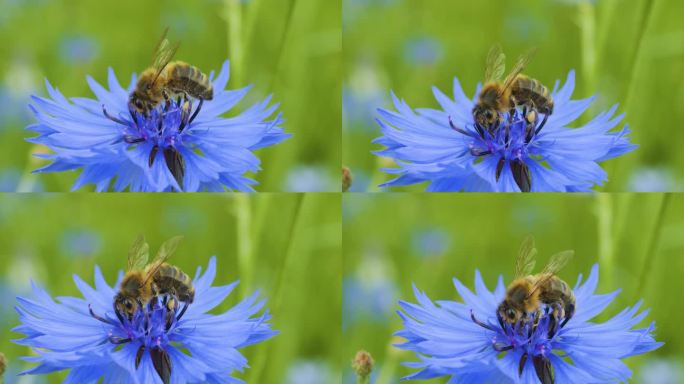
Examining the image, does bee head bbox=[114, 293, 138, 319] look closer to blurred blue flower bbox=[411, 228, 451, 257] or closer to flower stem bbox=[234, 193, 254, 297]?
flower stem bbox=[234, 193, 254, 297]

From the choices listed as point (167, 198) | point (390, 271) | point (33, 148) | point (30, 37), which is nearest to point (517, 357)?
point (390, 271)

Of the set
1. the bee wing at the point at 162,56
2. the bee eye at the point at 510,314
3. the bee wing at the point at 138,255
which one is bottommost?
the bee wing at the point at 138,255

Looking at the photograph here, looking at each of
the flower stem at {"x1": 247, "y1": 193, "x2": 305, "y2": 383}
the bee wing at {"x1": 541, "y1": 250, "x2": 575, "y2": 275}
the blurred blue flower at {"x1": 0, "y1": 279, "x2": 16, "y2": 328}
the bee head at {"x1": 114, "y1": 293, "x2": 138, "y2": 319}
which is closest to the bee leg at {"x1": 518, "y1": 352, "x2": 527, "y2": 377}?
the bee wing at {"x1": 541, "y1": 250, "x2": 575, "y2": 275}

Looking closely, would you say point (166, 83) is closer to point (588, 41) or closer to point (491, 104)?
point (491, 104)

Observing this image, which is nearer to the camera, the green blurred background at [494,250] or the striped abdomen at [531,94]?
the striped abdomen at [531,94]

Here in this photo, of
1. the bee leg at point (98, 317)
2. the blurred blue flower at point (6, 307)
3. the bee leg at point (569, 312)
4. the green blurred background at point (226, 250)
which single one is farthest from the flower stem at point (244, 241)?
the bee leg at point (569, 312)

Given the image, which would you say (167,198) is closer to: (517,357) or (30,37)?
(30,37)

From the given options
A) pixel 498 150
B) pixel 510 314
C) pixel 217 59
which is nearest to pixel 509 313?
pixel 510 314

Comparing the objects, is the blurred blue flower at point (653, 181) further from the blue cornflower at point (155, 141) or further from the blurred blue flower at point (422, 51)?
the blue cornflower at point (155, 141)
